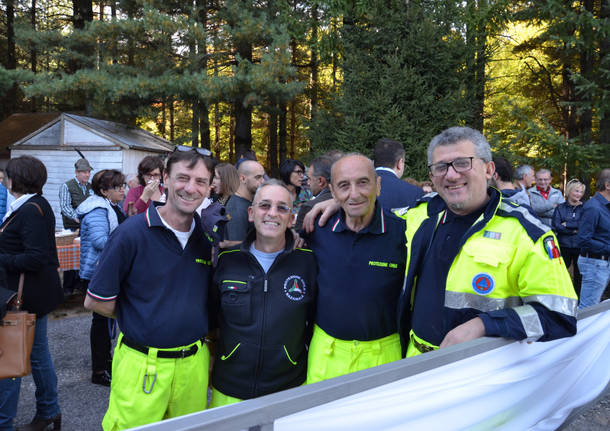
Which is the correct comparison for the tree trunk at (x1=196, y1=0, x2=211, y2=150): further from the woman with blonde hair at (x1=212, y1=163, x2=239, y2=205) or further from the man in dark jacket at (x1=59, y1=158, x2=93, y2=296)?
the woman with blonde hair at (x1=212, y1=163, x2=239, y2=205)

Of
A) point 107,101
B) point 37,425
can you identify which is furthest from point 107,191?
point 107,101

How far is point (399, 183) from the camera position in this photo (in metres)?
4.30

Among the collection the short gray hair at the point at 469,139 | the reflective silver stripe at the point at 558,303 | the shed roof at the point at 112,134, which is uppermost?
the shed roof at the point at 112,134

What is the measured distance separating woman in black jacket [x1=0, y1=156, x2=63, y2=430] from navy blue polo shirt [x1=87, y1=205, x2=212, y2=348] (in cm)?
124

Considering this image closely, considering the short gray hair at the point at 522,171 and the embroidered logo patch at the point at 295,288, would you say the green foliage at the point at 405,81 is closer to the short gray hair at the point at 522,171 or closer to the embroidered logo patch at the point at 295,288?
the short gray hair at the point at 522,171

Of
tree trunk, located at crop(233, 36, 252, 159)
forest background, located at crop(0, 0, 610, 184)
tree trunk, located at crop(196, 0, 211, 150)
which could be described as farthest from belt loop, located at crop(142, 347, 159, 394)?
tree trunk, located at crop(233, 36, 252, 159)

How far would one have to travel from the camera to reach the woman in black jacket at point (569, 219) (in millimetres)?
6930

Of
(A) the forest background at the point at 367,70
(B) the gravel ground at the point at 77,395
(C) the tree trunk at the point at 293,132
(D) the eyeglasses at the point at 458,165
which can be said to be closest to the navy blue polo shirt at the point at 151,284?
(D) the eyeglasses at the point at 458,165

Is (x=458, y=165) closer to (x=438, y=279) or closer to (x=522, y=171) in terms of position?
(x=438, y=279)

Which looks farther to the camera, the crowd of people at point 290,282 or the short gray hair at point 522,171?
the short gray hair at point 522,171

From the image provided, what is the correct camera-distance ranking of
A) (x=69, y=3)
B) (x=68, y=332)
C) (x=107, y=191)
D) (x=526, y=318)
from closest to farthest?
(x=526, y=318) → (x=107, y=191) → (x=68, y=332) → (x=69, y=3)

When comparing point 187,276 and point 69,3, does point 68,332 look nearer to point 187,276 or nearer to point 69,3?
point 187,276

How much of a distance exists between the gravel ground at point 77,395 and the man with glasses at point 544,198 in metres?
3.89

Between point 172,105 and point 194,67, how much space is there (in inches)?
55.7
